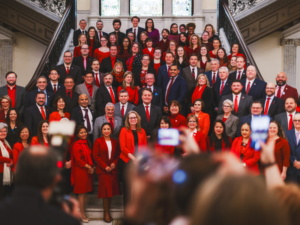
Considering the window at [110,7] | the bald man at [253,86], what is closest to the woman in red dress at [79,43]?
the bald man at [253,86]

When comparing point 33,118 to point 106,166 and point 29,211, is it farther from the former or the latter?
point 29,211

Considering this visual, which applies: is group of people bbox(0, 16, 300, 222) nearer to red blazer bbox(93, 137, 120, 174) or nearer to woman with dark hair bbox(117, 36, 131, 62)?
red blazer bbox(93, 137, 120, 174)

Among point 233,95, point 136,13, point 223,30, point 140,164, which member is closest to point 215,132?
point 233,95

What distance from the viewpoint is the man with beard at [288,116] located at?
5.26m

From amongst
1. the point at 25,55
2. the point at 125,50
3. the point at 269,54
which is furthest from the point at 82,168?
the point at 269,54

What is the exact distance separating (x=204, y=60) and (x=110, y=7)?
16.0 ft

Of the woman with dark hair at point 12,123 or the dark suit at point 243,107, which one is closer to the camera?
the woman with dark hair at point 12,123

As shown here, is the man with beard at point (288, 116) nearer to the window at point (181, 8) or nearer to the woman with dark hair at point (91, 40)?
the woman with dark hair at point (91, 40)

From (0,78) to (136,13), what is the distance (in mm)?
4210

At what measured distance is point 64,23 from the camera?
8945mm

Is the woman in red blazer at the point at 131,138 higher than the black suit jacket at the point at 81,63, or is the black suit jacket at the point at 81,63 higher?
the black suit jacket at the point at 81,63

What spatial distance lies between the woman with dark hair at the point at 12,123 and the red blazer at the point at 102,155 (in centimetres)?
113

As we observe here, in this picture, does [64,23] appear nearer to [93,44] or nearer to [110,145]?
[93,44]

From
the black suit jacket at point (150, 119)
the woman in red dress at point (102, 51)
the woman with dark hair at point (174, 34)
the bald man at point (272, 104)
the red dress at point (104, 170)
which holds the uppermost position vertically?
the woman with dark hair at point (174, 34)
